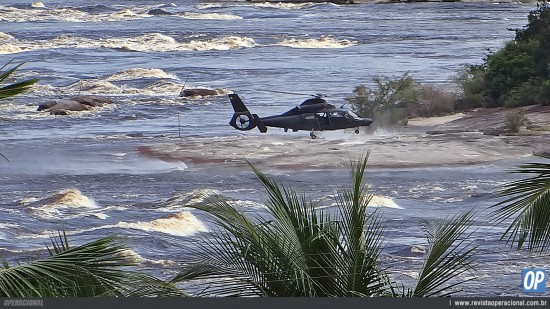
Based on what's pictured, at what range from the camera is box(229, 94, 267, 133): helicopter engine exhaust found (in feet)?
32.2

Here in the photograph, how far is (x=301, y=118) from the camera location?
9805 millimetres

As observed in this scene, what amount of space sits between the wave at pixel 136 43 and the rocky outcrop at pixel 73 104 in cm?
61

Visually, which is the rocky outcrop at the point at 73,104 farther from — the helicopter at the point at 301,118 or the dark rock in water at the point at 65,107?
the helicopter at the point at 301,118

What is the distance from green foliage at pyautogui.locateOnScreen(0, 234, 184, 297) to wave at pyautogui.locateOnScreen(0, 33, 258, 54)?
12.9 ft

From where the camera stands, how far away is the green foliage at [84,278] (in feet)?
20.4

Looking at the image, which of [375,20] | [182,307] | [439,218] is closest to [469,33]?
[375,20]

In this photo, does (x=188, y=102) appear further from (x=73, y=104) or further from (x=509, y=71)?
(x=509, y=71)

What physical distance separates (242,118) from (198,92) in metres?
0.53

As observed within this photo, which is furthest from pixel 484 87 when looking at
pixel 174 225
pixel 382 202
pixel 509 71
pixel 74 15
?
Answer: pixel 74 15

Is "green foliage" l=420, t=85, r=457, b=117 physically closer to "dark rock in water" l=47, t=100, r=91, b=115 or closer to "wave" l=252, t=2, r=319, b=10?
"wave" l=252, t=2, r=319, b=10

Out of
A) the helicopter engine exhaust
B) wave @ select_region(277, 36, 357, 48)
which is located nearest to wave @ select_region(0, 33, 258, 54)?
wave @ select_region(277, 36, 357, 48)

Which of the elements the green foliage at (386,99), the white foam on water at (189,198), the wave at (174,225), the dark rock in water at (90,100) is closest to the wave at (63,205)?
the wave at (174,225)

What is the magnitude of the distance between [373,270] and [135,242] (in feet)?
10.0

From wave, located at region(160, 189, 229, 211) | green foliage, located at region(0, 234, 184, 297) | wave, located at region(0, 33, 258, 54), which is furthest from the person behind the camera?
wave, located at region(0, 33, 258, 54)
